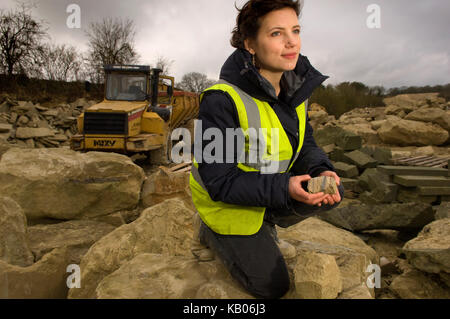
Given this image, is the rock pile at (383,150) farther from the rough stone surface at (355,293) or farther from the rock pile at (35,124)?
the rock pile at (35,124)

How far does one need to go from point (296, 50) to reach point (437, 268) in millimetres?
1879

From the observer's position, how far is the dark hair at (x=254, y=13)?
1471 millimetres

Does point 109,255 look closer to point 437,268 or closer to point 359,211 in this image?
point 437,268

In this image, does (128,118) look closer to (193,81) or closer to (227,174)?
(227,174)

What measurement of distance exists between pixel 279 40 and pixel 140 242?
160 centimetres

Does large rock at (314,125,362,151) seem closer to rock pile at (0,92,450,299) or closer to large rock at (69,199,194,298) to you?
rock pile at (0,92,450,299)

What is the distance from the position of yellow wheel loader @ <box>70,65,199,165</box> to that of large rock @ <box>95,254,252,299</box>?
5229mm

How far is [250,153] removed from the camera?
1500mm

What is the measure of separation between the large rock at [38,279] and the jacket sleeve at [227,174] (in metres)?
1.24

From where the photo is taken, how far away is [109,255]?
2020 millimetres

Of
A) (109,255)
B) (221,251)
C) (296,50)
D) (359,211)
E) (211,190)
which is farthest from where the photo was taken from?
(359,211)

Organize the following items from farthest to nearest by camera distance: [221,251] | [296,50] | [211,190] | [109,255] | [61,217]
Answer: [61,217]
[109,255]
[221,251]
[296,50]
[211,190]

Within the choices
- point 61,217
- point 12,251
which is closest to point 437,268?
point 12,251

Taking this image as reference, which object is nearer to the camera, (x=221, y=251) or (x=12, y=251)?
(x=221, y=251)
